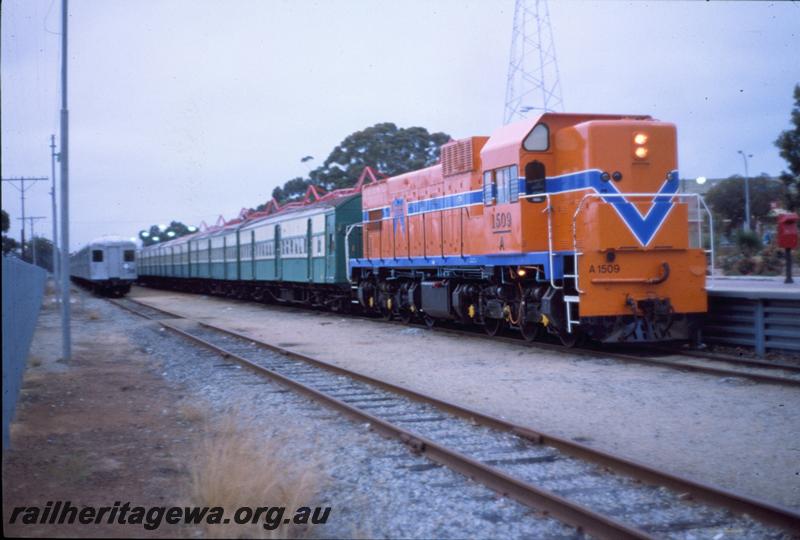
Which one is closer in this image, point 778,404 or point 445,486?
point 445,486

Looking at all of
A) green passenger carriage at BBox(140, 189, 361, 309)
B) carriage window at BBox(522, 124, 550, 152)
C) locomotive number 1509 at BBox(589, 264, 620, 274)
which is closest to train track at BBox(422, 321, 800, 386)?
locomotive number 1509 at BBox(589, 264, 620, 274)

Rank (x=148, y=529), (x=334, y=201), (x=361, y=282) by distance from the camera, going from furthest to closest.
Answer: (x=334, y=201) → (x=361, y=282) → (x=148, y=529)

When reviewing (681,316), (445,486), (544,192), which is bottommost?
(445,486)

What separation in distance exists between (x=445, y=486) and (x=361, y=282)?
52.3 feet

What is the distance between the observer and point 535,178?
13328 millimetres

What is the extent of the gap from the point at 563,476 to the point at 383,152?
153 feet

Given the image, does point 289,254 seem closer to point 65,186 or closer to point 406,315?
point 406,315

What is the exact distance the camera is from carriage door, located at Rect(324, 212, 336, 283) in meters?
22.8

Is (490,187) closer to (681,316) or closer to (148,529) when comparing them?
(681,316)

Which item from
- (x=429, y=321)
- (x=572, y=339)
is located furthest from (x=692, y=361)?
(x=429, y=321)

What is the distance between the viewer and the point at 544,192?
13.4 m

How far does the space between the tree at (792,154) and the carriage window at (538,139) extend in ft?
60.4

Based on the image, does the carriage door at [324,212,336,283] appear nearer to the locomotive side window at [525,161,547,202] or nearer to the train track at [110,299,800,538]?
the locomotive side window at [525,161,547,202]

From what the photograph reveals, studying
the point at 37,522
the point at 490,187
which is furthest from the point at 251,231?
the point at 37,522
